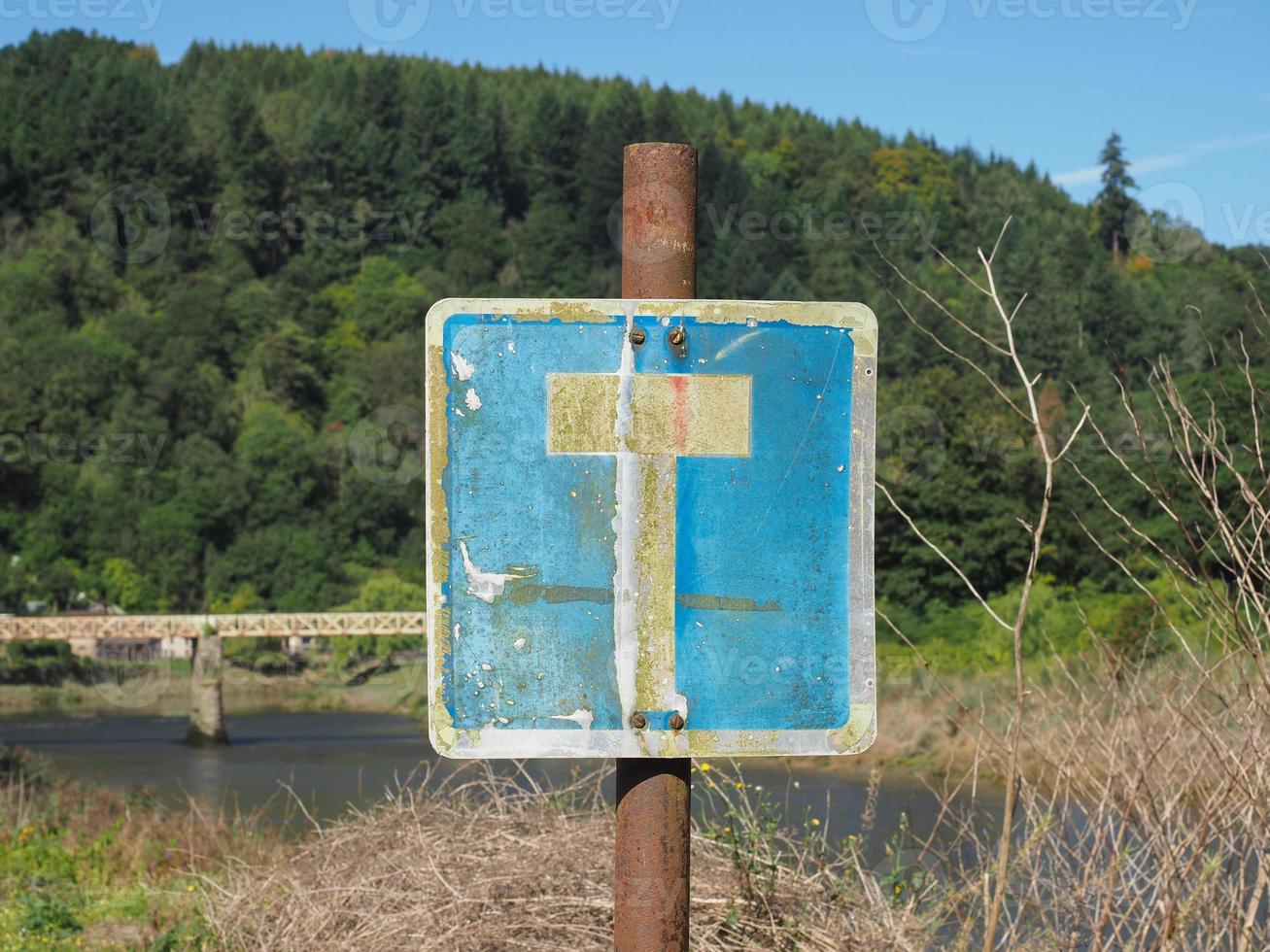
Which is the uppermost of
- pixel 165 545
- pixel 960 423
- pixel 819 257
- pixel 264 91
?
pixel 264 91

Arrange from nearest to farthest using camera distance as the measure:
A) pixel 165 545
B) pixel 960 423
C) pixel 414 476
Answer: pixel 960 423
pixel 165 545
pixel 414 476

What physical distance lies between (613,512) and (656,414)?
16 centimetres

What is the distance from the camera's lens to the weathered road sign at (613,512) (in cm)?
219

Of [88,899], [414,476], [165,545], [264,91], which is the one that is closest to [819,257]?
[414,476]

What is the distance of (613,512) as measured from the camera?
219cm

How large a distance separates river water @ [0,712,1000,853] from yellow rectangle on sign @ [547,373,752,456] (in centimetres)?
1095

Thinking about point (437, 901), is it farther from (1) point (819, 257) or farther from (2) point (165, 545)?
(1) point (819, 257)

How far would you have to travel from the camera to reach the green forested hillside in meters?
56.6

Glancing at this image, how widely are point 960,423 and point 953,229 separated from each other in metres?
53.1

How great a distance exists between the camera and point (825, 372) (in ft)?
7.32

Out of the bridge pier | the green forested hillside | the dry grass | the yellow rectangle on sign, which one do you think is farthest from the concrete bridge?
the yellow rectangle on sign

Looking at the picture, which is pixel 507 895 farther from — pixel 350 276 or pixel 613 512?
pixel 350 276

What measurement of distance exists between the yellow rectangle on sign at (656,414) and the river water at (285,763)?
1095 centimetres

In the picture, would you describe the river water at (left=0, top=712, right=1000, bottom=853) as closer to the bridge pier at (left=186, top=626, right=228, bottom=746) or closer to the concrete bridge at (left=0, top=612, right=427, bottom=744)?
the bridge pier at (left=186, top=626, right=228, bottom=746)
